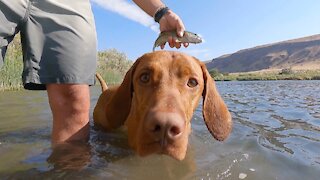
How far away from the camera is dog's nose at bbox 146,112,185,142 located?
269 cm

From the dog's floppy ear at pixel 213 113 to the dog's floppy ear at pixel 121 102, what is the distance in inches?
Result: 31.4

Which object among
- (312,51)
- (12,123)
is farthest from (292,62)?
(12,123)

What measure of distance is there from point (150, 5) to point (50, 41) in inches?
53.5

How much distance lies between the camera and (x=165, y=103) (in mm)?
2992

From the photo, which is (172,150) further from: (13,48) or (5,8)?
(13,48)

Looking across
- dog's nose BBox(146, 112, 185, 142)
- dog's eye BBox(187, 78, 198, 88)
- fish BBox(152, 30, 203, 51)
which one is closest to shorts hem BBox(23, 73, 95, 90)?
dog's nose BBox(146, 112, 185, 142)

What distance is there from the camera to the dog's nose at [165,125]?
2689 millimetres

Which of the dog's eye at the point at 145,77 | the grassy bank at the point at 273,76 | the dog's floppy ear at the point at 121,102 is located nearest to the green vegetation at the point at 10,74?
the dog's floppy ear at the point at 121,102

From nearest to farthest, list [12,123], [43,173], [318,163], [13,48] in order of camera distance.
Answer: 1. [43,173]
2. [318,163]
3. [12,123]
4. [13,48]

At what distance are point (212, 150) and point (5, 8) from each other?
2.94 m

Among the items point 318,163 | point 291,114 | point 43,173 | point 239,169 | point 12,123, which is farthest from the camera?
point 291,114

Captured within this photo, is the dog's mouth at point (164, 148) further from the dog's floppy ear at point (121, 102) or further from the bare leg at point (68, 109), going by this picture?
the dog's floppy ear at point (121, 102)

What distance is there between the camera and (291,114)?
8430 mm

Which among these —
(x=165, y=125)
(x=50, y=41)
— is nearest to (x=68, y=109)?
(x=50, y=41)
